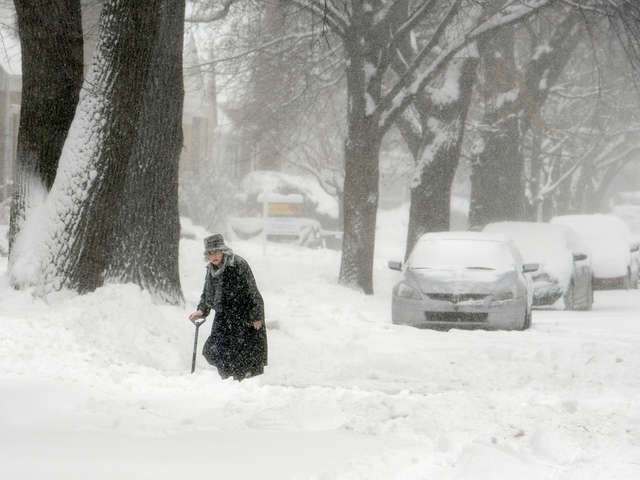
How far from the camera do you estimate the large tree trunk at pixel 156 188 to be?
1293 centimetres

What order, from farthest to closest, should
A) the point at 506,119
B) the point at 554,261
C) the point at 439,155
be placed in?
the point at 506,119 < the point at 439,155 < the point at 554,261

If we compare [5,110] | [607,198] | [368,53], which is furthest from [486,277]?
[607,198]

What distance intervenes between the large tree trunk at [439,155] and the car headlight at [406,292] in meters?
6.55

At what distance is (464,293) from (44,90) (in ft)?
19.9

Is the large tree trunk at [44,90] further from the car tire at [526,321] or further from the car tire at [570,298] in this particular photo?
the car tire at [570,298]

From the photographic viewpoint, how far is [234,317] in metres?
9.77

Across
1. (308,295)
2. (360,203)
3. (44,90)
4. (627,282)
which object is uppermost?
(44,90)

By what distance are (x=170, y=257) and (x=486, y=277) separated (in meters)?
4.31

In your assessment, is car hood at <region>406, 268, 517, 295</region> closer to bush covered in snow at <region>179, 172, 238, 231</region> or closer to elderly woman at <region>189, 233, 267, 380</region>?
elderly woman at <region>189, 233, 267, 380</region>

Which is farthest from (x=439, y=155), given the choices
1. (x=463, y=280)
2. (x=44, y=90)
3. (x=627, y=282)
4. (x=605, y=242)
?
(x=44, y=90)

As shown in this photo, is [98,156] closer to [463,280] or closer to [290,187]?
[463,280]

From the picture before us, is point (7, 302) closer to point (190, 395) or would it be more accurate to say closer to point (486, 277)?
point (190, 395)

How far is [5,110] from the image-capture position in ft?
119

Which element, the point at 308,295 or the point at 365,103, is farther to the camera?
the point at 365,103
